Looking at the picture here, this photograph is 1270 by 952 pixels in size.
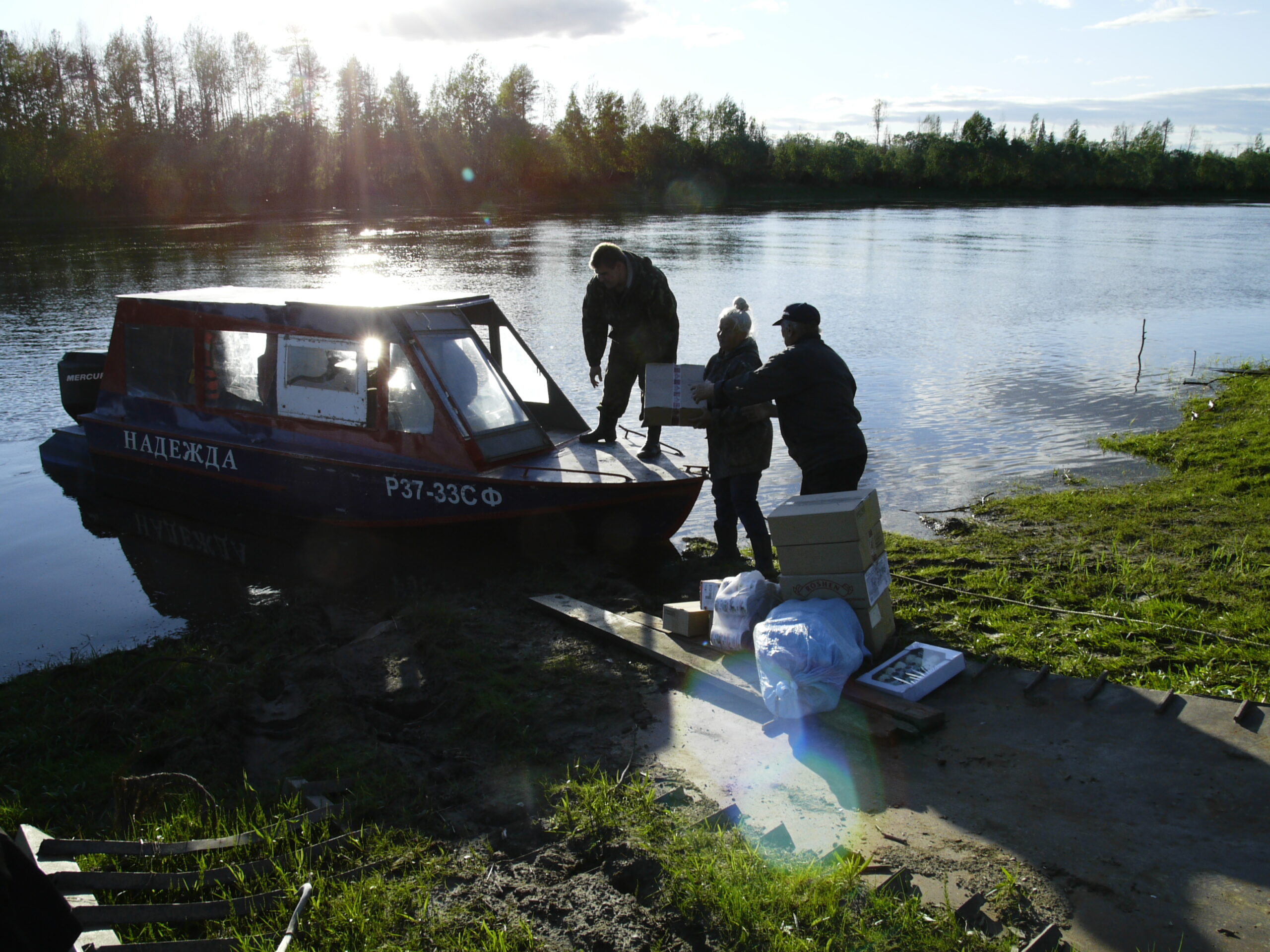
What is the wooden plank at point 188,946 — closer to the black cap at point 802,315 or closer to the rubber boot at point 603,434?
the black cap at point 802,315

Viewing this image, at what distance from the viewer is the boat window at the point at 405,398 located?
7859 mm

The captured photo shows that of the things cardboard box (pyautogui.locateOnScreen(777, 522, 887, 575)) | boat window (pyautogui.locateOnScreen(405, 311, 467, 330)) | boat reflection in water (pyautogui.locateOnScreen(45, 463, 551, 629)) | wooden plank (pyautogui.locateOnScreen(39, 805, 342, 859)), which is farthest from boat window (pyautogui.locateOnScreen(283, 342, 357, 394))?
wooden plank (pyautogui.locateOnScreen(39, 805, 342, 859))

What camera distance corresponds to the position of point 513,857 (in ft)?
12.1

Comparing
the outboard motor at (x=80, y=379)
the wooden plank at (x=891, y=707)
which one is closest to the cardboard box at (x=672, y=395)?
the wooden plank at (x=891, y=707)

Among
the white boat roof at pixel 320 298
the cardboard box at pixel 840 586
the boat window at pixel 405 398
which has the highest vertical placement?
the white boat roof at pixel 320 298

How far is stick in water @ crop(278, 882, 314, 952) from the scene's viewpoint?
3082 mm

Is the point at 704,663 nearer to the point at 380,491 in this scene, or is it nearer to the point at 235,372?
the point at 380,491

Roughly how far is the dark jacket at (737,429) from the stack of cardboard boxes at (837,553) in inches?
59.2

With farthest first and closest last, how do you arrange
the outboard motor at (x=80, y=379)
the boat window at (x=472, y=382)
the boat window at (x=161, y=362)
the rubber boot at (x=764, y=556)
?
1. the outboard motor at (x=80, y=379)
2. the boat window at (x=161, y=362)
3. the boat window at (x=472, y=382)
4. the rubber boot at (x=764, y=556)

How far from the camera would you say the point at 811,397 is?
6.10 metres

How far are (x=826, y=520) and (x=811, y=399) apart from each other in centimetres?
129

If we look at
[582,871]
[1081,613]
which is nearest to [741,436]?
[1081,613]

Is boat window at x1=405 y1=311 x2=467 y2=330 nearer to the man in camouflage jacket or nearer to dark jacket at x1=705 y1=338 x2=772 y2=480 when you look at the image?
the man in camouflage jacket

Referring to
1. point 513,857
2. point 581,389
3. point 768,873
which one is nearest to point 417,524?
point 513,857
